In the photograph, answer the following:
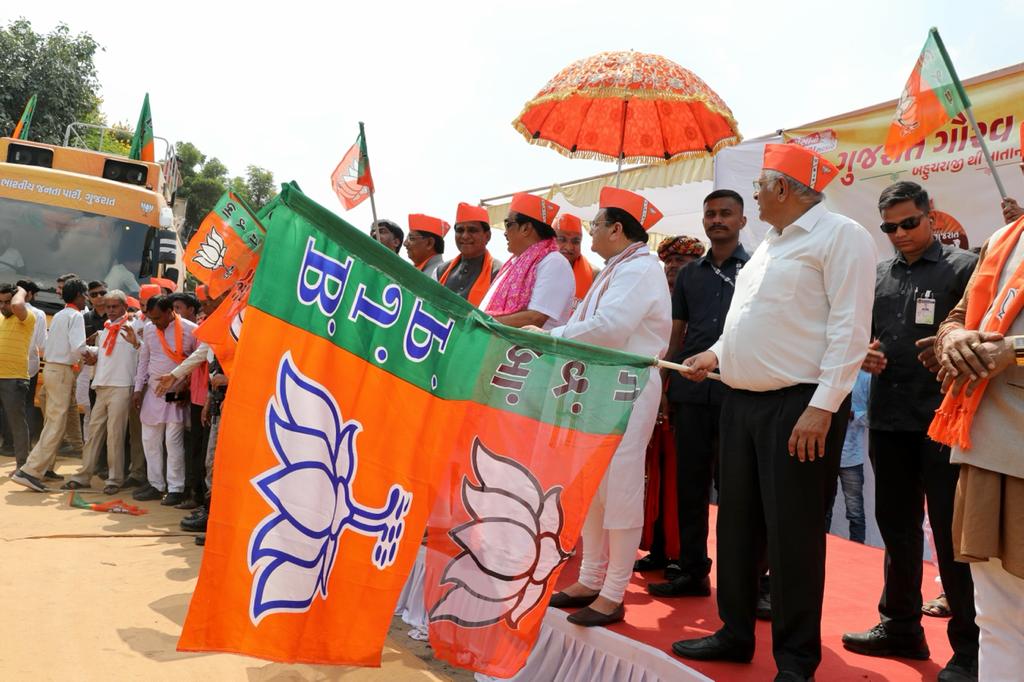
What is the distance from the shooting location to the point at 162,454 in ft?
30.8

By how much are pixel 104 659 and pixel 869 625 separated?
154 inches

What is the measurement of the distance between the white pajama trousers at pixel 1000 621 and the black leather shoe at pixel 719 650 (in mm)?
1030

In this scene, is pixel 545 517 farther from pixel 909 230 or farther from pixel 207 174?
pixel 207 174

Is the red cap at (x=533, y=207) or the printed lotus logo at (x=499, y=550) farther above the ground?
the red cap at (x=533, y=207)

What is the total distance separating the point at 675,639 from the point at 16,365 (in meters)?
8.85

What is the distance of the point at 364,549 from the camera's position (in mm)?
2811

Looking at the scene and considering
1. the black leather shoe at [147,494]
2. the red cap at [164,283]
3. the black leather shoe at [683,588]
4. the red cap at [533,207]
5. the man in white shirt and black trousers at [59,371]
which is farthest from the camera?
the red cap at [164,283]

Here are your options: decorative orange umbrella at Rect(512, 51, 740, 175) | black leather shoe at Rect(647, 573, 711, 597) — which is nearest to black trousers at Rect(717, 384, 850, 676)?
black leather shoe at Rect(647, 573, 711, 597)

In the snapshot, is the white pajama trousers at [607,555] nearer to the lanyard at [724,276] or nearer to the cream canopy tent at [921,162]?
the lanyard at [724,276]

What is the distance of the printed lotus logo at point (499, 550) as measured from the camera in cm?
313

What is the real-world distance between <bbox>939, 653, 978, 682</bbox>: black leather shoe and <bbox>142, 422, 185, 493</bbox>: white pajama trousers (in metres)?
7.59

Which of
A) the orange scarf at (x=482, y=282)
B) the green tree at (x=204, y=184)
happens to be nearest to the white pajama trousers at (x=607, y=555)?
the orange scarf at (x=482, y=282)

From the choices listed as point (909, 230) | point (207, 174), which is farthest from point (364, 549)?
point (207, 174)

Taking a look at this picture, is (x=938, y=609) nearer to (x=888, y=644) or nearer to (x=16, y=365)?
(x=888, y=644)
